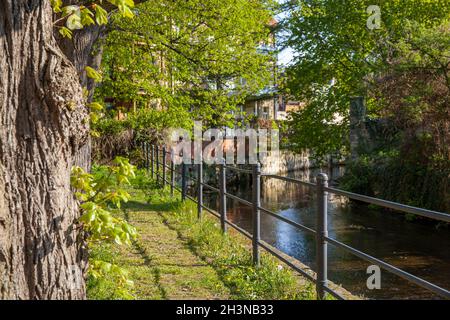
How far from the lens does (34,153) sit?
11.3ft

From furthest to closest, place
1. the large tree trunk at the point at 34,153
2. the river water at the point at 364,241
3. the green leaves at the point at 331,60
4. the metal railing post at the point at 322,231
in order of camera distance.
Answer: the green leaves at the point at 331,60, the river water at the point at 364,241, the metal railing post at the point at 322,231, the large tree trunk at the point at 34,153

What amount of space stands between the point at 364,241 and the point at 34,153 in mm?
→ 11062

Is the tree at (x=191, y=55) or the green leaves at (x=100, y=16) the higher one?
the tree at (x=191, y=55)

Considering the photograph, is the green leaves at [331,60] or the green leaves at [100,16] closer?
the green leaves at [100,16]

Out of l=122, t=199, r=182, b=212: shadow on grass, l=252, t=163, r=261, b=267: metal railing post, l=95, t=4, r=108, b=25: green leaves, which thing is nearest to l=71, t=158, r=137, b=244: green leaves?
l=95, t=4, r=108, b=25: green leaves

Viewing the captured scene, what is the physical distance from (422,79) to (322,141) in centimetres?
1197

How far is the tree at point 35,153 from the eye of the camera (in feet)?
11.0

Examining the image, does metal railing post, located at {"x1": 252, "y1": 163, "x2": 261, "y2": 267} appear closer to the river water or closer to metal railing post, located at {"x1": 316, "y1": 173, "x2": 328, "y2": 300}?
metal railing post, located at {"x1": 316, "y1": 173, "x2": 328, "y2": 300}

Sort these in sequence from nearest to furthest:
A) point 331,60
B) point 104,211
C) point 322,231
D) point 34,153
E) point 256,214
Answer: point 34,153, point 104,211, point 322,231, point 256,214, point 331,60

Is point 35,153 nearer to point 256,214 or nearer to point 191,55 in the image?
point 256,214

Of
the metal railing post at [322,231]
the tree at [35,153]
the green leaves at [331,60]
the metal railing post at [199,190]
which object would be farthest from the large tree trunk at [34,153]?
the green leaves at [331,60]

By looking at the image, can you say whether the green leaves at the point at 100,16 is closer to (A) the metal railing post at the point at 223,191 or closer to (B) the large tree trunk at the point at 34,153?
(B) the large tree trunk at the point at 34,153

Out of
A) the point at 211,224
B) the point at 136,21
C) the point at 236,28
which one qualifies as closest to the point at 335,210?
the point at 236,28

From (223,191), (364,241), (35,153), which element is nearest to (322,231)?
(35,153)
